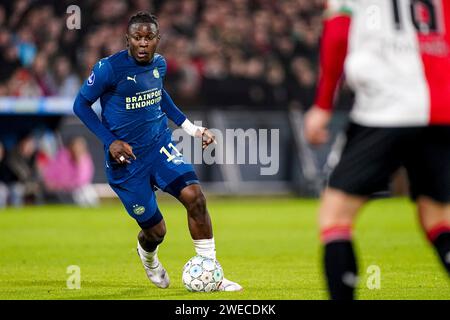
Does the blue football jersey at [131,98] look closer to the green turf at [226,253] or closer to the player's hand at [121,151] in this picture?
the player's hand at [121,151]

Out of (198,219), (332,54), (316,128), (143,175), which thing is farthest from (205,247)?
(332,54)

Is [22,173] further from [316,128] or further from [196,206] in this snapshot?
[316,128]

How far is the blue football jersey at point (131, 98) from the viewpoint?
9148 mm

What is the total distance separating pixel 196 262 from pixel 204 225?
1.03 ft

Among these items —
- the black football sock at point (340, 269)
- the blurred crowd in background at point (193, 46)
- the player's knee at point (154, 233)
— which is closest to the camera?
the black football sock at point (340, 269)

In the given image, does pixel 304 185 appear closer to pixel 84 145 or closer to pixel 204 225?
pixel 84 145

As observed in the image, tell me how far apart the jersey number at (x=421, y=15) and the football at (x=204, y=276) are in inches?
136

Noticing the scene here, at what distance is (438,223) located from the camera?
6.29 metres

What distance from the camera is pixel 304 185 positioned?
2386 centimetres

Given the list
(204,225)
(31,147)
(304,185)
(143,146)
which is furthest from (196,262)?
(304,185)

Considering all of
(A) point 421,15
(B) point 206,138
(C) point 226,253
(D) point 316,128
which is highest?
(A) point 421,15

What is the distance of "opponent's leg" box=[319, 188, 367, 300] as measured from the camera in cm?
595

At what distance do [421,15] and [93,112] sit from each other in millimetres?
3747

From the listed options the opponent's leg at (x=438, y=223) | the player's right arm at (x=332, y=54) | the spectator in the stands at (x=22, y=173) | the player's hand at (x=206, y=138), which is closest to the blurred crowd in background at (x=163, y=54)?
the spectator in the stands at (x=22, y=173)
